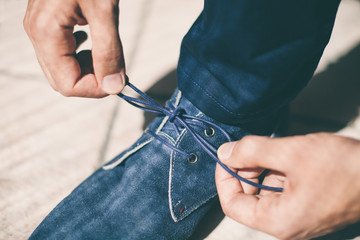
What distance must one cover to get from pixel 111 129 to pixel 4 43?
0.71 meters

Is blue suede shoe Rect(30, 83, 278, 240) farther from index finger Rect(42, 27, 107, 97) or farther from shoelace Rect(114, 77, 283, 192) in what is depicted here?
index finger Rect(42, 27, 107, 97)

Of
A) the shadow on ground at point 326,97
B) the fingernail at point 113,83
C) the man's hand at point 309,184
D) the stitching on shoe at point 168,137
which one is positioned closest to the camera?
the man's hand at point 309,184

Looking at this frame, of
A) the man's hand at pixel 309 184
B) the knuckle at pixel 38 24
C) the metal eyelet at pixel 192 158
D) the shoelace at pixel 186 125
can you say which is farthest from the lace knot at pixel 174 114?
the knuckle at pixel 38 24

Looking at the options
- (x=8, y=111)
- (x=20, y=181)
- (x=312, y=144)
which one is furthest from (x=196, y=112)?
(x=8, y=111)

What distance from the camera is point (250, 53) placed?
58cm

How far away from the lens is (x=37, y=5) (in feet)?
1.83

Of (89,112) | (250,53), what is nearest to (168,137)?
(250,53)

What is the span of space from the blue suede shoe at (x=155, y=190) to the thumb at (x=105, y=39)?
0.67ft

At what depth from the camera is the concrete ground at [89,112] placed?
0.82 meters

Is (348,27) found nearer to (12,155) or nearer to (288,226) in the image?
(288,226)

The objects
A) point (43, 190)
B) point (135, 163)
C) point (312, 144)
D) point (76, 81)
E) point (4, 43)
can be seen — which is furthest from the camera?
point (4, 43)

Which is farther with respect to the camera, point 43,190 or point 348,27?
point 348,27

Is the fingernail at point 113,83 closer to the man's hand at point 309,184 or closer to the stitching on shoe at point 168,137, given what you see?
the stitching on shoe at point 168,137

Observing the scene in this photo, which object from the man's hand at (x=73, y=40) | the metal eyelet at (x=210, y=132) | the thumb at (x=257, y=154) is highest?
the man's hand at (x=73, y=40)
